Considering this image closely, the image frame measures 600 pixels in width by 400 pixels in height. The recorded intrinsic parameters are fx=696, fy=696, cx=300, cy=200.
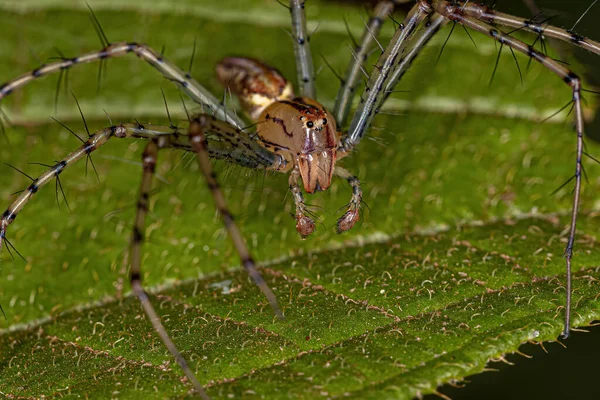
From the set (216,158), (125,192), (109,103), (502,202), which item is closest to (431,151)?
(502,202)

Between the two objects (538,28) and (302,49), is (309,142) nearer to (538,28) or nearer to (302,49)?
(302,49)

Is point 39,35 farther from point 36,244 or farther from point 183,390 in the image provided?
point 183,390

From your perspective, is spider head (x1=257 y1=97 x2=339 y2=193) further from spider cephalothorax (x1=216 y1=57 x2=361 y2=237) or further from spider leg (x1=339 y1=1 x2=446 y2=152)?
spider leg (x1=339 y1=1 x2=446 y2=152)

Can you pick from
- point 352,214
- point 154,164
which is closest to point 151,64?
A: point 154,164

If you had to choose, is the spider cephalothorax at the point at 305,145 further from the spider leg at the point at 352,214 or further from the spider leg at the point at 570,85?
the spider leg at the point at 570,85

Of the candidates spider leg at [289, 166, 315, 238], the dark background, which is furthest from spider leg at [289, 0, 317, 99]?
spider leg at [289, 166, 315, 238]

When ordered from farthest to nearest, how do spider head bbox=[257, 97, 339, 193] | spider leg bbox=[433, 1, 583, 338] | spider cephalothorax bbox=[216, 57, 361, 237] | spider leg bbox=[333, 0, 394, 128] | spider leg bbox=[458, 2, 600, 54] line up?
spider leg bbox=[333, 0, 394, 128]
spider head bbox=[257, 97, 339, 193]
spider cephalothorax bbox=[216, 57, 361, 237]
spider leg bbox=[458, 2, 600, 54]
spider leg bbox=[433, 1, 583, 338]

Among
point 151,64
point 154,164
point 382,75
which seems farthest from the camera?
point 151,64
